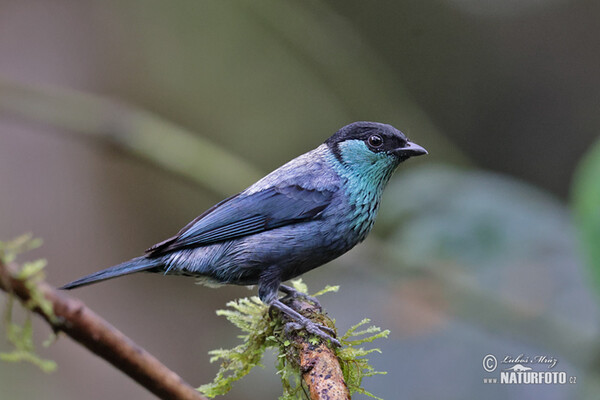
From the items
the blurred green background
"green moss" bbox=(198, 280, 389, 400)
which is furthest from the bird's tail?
the blurred green background

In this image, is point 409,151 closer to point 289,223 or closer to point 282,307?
point 289,223

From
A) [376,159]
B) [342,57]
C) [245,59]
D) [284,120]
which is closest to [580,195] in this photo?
[376,159]

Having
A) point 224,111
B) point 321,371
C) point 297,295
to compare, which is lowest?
point 321,371

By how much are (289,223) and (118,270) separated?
941 millimetres

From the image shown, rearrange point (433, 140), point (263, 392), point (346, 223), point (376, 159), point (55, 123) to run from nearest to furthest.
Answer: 1. point (346, 223)
2. point (376, 159)
3. point (263, 392)
4. point (55, 123)
5. point (433, 140)

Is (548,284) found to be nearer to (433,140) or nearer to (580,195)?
(580,195)

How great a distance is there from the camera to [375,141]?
12.8 ft

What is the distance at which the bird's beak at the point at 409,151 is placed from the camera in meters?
3.79

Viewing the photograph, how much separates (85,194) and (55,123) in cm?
257

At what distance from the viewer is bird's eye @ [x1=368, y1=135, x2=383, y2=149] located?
3.89 metres

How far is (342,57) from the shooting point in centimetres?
674

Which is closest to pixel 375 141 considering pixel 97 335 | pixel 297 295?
pixel 297 295

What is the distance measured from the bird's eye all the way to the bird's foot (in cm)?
119

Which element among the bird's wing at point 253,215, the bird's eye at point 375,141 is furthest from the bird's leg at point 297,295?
the bird's eye at point 375,141
